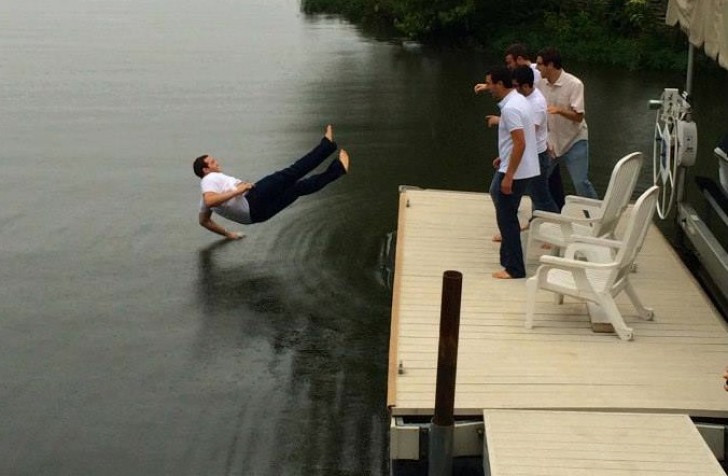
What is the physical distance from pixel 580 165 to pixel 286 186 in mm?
2511

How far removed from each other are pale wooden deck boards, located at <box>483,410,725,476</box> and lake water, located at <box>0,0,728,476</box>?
1.19 m

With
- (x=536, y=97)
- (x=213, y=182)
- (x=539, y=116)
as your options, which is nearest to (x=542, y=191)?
(x=539, y=116)

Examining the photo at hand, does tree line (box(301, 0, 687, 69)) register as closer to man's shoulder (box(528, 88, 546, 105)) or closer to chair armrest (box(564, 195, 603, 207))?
chair armrest (box(564, 195, 603, 207))

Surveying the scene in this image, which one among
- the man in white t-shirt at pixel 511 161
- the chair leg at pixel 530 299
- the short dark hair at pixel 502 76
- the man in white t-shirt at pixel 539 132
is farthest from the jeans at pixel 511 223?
the chair leg at pixel 530 299

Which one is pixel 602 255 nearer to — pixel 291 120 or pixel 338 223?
pixel 338 223

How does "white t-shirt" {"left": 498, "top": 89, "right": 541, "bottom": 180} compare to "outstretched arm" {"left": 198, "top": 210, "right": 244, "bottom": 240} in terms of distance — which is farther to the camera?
"outstretched arm" {"left": 198, "top": 210, "right": 244, "bottom": 240}

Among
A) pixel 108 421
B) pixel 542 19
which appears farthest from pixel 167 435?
pixel 542 19

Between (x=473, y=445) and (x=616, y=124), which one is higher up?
(x=473, y=445)

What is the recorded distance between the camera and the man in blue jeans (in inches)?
404

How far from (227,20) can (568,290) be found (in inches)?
996

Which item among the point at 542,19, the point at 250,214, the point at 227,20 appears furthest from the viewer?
the point at 227,20

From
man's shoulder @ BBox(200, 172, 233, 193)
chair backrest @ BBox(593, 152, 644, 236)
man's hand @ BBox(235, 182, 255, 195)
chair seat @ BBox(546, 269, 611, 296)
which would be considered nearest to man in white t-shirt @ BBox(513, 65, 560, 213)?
chair backrest @ BBox(593, 152, 644, 236)

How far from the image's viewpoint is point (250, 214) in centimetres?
1034

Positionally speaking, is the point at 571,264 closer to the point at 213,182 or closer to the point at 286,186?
the point at 286,186
